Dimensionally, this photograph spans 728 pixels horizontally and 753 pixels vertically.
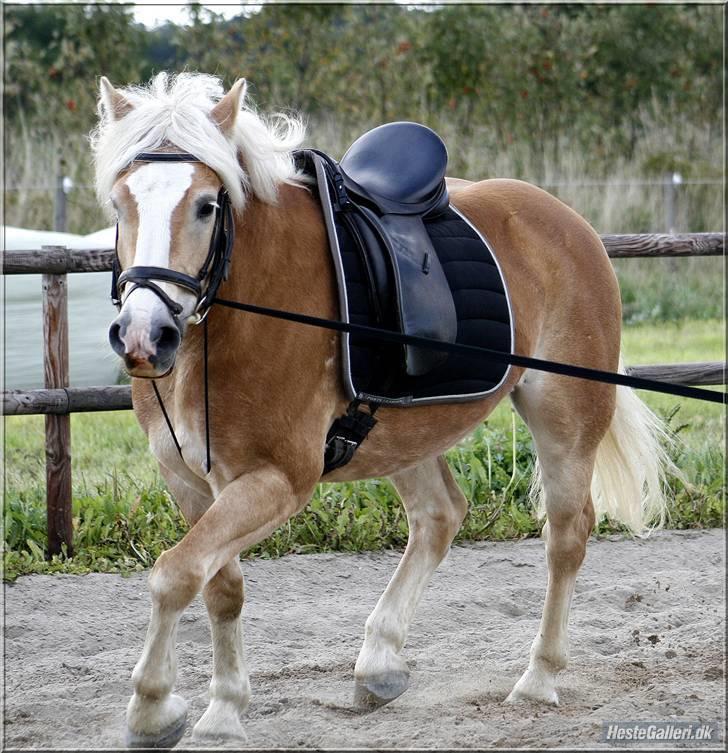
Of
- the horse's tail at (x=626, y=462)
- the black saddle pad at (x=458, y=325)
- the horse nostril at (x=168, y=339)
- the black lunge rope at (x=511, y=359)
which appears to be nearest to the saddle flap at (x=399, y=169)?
the black saddle pad at (x=458, y=325)

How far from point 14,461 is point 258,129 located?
12.4ft

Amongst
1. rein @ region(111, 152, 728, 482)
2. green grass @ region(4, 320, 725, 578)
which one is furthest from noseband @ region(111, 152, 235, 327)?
green grass @ region(4, 320, 725, 578)

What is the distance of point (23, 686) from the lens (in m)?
3.68

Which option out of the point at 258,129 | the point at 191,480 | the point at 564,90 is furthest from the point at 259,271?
the point at 564,90

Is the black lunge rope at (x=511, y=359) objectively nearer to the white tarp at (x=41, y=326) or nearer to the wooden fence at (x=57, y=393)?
the wooden fence at (x=57, y=393)

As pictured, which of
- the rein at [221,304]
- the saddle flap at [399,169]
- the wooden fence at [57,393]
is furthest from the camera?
the wooden fence at [57,393]

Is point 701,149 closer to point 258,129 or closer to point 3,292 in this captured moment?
point 3,292

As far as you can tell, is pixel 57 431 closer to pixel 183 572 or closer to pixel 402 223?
pixel 402 223

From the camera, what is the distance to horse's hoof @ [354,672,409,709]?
A: 358 centimetres

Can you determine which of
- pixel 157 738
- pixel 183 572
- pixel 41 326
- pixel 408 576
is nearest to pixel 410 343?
pixel 183 572

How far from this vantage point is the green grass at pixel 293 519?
16.5 feet

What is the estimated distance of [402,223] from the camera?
3.49 m

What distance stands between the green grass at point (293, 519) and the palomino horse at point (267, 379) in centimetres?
121

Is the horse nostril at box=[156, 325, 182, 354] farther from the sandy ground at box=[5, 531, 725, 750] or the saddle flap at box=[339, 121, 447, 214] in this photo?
the sandy ground at box=[5, 531, 725, 750]
